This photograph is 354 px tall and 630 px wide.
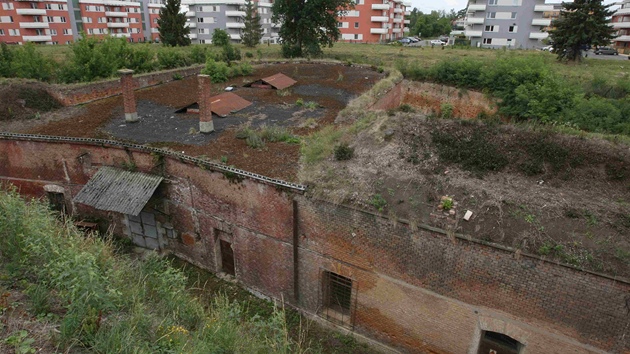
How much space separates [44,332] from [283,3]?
34.2m

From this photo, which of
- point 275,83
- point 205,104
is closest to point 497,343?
point 205,104

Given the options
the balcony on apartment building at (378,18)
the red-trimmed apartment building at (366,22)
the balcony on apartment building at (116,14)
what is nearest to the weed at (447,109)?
the red-trimmed apartment building at (366,22)

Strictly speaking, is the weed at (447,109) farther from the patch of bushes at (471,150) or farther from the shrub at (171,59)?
the shrub at (171,59)

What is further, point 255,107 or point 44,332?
point 255,107

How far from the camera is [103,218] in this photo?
1558cm

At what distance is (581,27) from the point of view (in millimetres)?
32688

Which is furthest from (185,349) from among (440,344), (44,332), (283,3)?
(283,3)

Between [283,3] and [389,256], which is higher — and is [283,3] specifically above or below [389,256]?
above

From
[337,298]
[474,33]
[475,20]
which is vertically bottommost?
[337,298]

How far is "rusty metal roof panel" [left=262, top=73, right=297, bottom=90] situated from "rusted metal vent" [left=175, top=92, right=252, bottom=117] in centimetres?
345

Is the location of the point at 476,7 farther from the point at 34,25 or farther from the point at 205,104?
the point at 34,25

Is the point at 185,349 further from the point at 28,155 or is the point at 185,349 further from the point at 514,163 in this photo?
the point at 28,155

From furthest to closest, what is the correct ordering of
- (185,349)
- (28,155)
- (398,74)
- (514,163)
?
(398,74), (28,155), (514,163), (185,349)

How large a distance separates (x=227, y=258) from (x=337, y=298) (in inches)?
169
